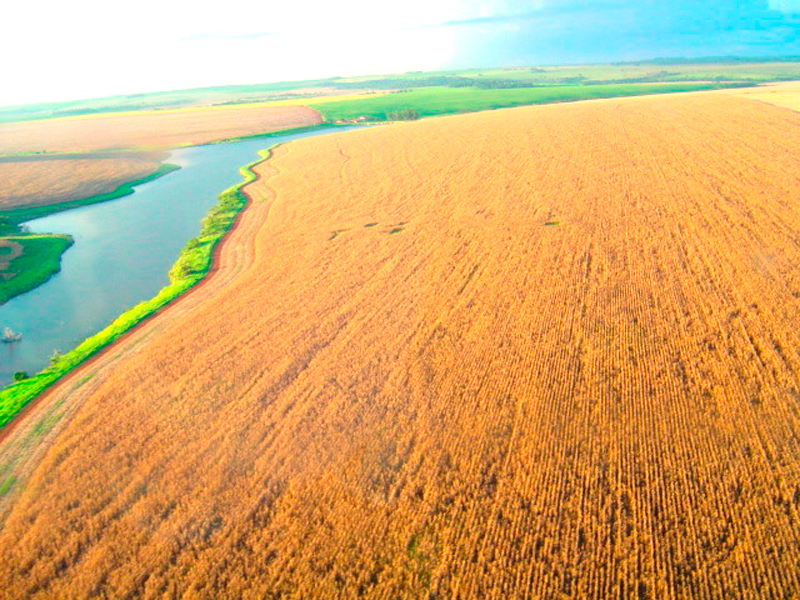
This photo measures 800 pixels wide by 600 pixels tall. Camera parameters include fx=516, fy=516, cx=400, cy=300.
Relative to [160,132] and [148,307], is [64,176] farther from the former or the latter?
[160,132]

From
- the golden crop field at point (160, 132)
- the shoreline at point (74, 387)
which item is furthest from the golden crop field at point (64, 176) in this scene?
the shoreline at point (74, 387)

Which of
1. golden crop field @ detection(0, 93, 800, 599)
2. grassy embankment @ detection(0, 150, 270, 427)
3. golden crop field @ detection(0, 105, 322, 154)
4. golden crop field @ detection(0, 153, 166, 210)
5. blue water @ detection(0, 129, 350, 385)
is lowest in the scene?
golden crop field @ detection(0, 105, 322, 154)

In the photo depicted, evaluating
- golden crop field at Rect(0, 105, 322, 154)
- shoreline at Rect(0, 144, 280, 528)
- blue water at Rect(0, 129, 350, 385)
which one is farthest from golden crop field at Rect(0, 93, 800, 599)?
golden crop field at Rect(0, 105, 322, 154)

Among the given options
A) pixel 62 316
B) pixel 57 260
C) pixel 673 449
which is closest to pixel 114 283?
pixel 62 316

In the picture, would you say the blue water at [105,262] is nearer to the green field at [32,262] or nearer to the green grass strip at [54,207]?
the green field at [32,262]

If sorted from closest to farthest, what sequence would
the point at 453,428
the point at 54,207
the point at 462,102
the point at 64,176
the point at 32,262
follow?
1. the point at 453,428
2. the point at 32,262
3. the point at 54,207
4. the point at 64,176
5. the point at 462,102

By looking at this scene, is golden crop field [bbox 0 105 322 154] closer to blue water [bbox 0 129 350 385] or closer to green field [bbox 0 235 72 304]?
blue water [bbox 0 129 350 385]

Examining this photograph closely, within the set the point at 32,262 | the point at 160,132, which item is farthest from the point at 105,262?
the point at 160,132
